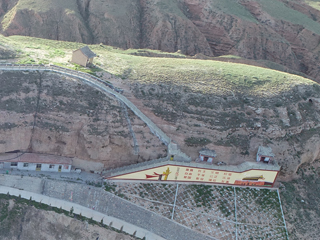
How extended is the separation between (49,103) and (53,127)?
9.76ft

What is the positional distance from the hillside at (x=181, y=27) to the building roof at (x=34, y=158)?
36.2 m

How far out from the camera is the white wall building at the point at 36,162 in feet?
151

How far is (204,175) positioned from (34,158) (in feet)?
58.3

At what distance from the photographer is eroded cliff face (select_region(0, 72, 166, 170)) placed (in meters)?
46.8

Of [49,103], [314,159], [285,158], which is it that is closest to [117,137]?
[49,103]

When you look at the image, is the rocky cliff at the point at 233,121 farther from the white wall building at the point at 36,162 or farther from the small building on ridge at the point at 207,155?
the white wall building at the point at 36,162

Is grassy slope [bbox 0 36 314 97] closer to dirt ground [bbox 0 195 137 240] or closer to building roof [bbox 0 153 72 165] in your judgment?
building roof [bbox 0 153 72 165]

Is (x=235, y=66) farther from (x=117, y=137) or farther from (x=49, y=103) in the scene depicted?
(x=49, y=103)

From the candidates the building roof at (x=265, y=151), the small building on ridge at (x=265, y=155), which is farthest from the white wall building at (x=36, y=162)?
the building roof at (x=265, y=151)

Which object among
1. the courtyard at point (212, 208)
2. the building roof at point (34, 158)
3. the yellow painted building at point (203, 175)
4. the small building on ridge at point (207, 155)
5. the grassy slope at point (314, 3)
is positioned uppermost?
the grassy slope at point (314, 3)

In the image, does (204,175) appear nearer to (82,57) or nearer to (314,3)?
(82,57)

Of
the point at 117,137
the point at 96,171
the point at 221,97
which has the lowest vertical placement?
the point at 96,171

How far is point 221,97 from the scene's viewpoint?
55500 millimetres

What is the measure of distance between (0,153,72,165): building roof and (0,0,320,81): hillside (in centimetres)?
3624
